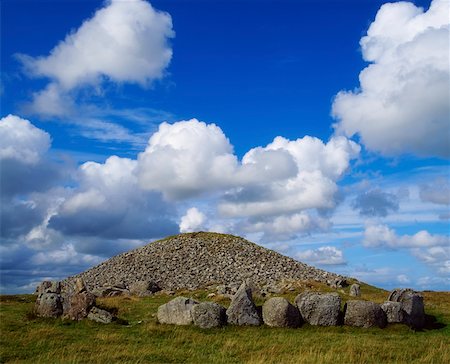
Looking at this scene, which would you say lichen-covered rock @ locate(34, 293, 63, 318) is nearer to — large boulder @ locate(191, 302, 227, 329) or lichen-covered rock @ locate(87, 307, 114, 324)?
lichen-covered rock @ locate(87, 307, 114, 324)

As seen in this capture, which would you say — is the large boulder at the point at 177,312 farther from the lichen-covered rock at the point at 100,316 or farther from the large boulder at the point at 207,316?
the lichen-covered rock at the point at 100,316

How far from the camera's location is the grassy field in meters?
23.3

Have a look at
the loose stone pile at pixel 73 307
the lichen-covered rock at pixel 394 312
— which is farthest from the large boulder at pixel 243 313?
the lichen-covered rock at pixel 394 312

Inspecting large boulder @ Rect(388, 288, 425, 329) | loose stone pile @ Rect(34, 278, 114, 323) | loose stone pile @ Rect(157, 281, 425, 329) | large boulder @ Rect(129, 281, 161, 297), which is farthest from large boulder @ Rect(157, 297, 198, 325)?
large boulder @ Rect(129, 281, 161, 297)

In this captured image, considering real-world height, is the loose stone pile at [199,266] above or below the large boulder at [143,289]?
above

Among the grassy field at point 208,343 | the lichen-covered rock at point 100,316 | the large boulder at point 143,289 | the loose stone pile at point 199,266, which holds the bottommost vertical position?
the grassy field at point 208,343

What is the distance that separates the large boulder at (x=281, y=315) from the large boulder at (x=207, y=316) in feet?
9.79

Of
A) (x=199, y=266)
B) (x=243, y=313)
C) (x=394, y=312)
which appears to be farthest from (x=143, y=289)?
(x=394, y=312)

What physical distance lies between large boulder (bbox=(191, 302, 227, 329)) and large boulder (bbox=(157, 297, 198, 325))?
563mm

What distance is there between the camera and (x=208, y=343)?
27312mm

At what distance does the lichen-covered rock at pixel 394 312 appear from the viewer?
33.8 m

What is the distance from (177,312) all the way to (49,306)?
9.92m

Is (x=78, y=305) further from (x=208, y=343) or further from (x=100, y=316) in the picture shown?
(x=208, y=343)

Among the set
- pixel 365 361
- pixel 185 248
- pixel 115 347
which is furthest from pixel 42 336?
pixel 185 248
